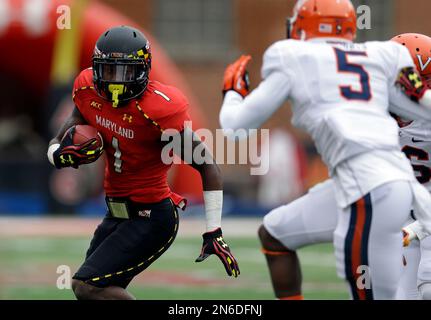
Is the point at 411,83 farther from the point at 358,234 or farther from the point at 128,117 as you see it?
the point at 128,117


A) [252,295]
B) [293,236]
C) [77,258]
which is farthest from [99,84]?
[77,258]

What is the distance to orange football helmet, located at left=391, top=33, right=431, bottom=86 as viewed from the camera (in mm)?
5262

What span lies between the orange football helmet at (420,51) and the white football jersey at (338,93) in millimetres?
880

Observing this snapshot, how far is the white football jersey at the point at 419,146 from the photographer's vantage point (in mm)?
5414

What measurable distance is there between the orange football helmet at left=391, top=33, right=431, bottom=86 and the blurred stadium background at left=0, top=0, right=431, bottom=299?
3.10 m

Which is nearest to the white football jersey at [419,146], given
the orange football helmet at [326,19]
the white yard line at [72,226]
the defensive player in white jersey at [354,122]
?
the defensive player in white jersey at [354,122]

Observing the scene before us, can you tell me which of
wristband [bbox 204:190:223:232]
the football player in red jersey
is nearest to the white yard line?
the football player in red jersey

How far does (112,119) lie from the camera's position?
5.04 meters

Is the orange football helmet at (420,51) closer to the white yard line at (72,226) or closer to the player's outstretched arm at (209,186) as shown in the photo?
the player's outstretched arm at (209,186)

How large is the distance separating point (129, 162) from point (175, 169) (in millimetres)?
10678

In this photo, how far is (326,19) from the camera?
4.48 metres

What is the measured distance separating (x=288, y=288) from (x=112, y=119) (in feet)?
3.89

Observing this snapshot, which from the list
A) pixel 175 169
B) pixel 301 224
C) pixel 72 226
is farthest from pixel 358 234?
pixel 175 169

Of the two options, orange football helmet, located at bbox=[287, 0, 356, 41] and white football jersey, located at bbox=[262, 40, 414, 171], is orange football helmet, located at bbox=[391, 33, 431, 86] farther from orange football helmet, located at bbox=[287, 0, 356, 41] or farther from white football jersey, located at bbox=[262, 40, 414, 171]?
white football jersey, located at bbox=[262, 40, 414, 171]
